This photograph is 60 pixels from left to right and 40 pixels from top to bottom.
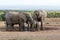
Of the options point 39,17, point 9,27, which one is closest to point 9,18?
point 9,27

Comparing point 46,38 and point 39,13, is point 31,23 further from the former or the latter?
→ point 46,38

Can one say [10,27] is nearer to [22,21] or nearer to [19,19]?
[19,19]

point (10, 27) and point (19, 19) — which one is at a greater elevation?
point (19, 19)

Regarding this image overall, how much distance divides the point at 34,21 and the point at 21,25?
131cm

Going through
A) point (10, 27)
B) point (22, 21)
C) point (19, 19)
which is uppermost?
point (19, 19)

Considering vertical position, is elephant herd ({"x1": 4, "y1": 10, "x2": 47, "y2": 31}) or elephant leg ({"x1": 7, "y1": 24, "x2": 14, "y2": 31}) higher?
elephant herd ({"x1": 4, "y1": 10, "x2": 47, "y2": 31})

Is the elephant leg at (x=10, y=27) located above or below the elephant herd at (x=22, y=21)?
below

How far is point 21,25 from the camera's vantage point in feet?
94.5

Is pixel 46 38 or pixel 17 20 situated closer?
pixel 46 38

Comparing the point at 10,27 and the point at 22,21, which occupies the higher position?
the point at 22,21

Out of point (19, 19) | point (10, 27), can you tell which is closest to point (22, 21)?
point (19, 19)

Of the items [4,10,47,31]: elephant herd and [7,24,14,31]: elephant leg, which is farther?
[7,24,14,31]: elephant leg

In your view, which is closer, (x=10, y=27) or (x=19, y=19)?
(x=19, y=19)

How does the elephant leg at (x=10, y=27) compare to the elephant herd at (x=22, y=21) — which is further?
the elephant leg at (x=10, y=27)
